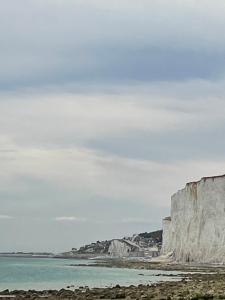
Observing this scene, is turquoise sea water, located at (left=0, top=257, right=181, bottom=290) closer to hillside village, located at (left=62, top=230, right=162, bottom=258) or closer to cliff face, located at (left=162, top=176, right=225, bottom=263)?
cliff face, located at (left=162, top=176, right=225, bottom=263)

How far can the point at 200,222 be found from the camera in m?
58.0

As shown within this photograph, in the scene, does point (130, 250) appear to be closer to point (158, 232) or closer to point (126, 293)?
point (158, 232)

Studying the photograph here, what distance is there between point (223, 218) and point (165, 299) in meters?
35.2

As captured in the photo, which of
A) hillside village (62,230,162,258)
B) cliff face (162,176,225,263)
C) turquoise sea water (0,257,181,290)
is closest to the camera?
turquoise sea water (0,257,181,290)

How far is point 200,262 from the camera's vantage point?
57.0m

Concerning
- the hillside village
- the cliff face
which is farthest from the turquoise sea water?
the hillside village

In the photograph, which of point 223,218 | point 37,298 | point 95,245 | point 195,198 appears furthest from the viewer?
point 95,245

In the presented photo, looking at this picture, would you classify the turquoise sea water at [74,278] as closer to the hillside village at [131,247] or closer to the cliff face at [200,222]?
the cliff face at [200,222]

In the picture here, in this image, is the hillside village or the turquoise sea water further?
the hillside village

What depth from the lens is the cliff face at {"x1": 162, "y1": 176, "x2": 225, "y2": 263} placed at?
54.8 m

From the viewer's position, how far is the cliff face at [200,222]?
2156 inches

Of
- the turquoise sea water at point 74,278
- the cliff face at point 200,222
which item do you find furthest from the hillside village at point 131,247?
the turquoise sea water at point 74,278

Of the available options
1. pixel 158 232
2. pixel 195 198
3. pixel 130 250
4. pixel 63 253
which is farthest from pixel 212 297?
pixel 63 253

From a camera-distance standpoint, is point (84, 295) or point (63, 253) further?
point (63, 253)
